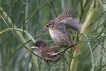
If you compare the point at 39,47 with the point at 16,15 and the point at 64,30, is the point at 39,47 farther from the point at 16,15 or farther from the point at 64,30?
the point at 16,15

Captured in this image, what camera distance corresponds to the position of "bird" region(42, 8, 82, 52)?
298 cm

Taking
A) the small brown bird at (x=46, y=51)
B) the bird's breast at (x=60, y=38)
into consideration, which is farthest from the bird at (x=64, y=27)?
the small brown bird at (x=46, y=51)

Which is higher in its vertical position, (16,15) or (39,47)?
(16,15)

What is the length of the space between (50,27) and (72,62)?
17.3 inches

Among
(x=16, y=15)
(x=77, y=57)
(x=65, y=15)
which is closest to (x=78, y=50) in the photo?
(x=77, y=57)

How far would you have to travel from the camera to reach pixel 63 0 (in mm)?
4348

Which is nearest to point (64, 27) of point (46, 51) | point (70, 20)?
point (70, 20)

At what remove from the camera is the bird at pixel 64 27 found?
9.79 ft

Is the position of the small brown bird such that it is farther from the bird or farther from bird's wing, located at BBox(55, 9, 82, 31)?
bird's wing, located at BBox(55, 9, 82, 31)

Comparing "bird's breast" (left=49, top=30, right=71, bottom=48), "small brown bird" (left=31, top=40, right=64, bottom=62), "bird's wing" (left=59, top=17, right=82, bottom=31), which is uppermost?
"bird's wing" (left=59, top=17, right=82, bottom=31)

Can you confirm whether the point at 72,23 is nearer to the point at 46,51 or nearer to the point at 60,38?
the point at 60,38

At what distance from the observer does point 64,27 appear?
10.5 feet

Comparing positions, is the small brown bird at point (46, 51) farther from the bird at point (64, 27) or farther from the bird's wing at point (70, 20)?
the bird's wing at point (70, 20)

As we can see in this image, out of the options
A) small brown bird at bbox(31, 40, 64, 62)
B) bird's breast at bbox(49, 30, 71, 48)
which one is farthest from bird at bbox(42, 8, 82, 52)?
small brown bird at bbox(31, 40, 64, 62)
